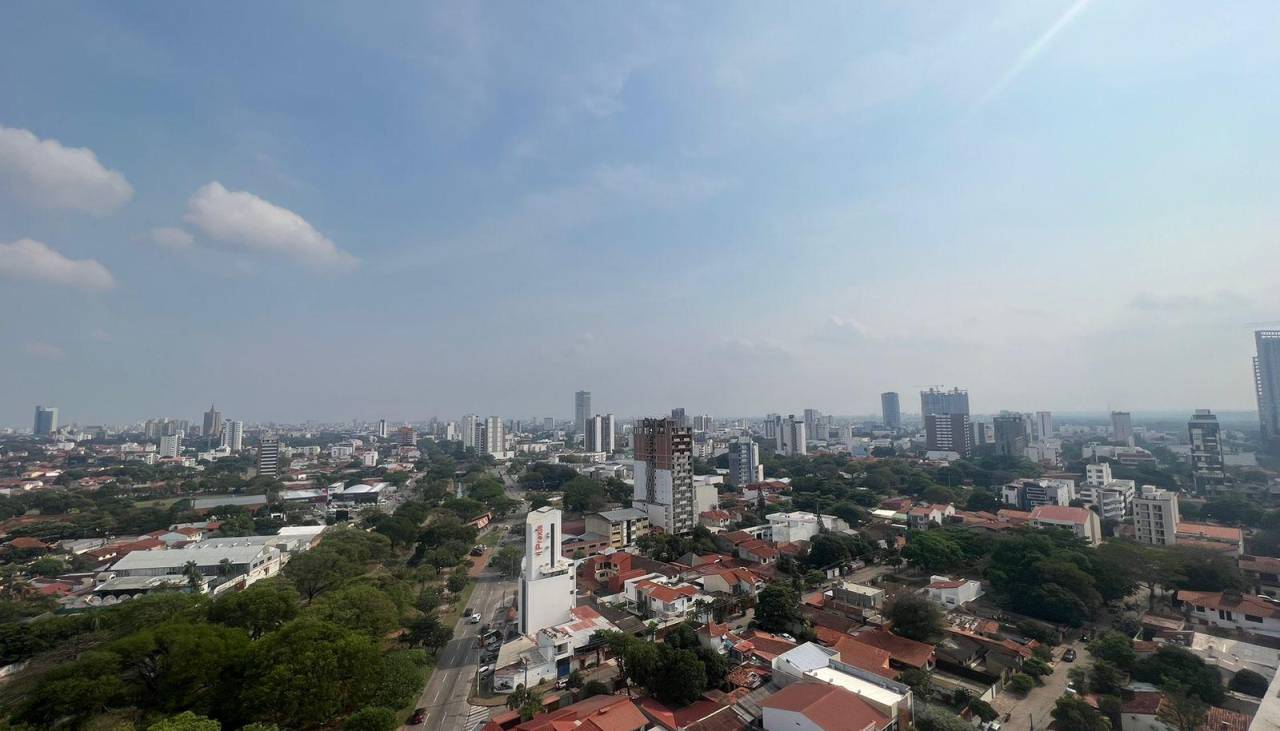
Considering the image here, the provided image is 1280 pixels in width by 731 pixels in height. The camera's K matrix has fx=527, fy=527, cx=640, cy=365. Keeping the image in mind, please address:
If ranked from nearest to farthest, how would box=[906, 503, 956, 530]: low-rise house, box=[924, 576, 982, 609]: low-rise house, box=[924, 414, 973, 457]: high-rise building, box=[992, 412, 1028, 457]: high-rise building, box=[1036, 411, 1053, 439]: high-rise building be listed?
box=[924, 576, 982, 609]: low-rise house
box=[906, 503, 956, 530]: low-rise house
box=[992, 412, 1028, 457]: high-rise building
box=[924, 414, 973, 457]: high-rise building
box=[1036, 411, 1053, 439]: high-rise building

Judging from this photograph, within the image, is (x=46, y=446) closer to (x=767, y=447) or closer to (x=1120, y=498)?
(x=767, y=447)

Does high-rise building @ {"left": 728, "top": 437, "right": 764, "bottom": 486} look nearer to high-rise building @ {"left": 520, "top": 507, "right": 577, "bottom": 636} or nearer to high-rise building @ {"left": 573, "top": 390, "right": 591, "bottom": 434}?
high-rise building @ {"left": 520, "top": 507, "right": 577, "bottom": 636}

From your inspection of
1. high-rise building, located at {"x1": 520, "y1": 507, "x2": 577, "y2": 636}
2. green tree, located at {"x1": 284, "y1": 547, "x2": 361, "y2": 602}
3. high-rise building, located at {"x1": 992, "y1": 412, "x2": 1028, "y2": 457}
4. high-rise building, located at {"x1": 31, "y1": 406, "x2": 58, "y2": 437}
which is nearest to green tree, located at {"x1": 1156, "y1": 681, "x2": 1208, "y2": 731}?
high-rise building, located at {"x1": 520, "y1": 507, "x2": 577, "y2": 636}

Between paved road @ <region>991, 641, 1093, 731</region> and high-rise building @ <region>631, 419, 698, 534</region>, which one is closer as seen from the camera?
paved road @ <region>991, 641, 1093, 731</region>

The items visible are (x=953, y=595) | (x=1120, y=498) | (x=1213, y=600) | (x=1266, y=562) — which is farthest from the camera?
(x=1120, y=498)

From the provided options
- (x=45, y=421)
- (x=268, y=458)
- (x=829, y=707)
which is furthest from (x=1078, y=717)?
(x=45, y=421)

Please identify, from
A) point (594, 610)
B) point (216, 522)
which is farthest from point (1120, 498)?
point (216, 522)

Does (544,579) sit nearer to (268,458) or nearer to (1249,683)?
(1249,683)
